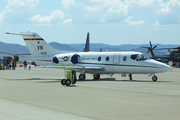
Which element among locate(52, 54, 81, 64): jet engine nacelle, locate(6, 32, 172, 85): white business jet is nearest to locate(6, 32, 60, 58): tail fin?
locate(6, 32, 172, 85): white business jet

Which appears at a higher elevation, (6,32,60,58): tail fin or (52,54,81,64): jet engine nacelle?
(6,32,60,58): tail fin

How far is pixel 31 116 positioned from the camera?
941 centimetres

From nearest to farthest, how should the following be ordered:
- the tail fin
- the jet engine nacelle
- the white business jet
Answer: the white business jet < the jet engine nacelle < the tail fin

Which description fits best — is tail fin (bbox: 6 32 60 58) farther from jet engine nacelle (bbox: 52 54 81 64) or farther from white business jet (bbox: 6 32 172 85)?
jet engine nacelle (bbox: 52 54 81 64)

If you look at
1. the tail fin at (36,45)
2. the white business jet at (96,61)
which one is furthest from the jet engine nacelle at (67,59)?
the tail fin at (36,45)

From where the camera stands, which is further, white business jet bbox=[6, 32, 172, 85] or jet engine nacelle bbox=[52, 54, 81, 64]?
jet engine nacelle bbox=[52, 54, 81, 64]

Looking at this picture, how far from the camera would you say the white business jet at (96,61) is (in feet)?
87.9

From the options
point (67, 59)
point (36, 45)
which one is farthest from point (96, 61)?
point (36, 45)

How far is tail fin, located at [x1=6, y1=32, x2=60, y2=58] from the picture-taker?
30.2 metres

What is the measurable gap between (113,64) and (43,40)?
7.85 metres

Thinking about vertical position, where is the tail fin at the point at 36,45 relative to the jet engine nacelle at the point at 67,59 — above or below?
above

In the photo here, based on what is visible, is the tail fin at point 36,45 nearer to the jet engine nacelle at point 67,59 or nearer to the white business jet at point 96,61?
the white business jet at point 96,61

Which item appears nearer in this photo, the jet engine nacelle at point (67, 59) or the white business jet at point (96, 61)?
the white business jet at point (96, 61)

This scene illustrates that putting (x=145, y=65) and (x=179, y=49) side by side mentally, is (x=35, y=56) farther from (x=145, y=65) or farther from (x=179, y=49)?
(x=179, y=49)
